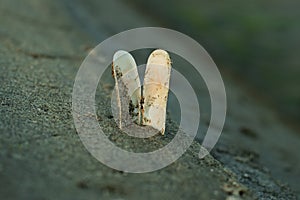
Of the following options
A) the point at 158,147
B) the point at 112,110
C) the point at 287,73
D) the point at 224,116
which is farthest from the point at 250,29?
the point at 158,147

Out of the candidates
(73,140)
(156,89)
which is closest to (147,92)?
(156,89)

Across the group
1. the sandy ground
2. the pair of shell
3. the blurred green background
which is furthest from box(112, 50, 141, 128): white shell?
the blurred green background

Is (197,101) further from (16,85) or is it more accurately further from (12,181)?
(12,181)

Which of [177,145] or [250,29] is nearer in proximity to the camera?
[177,145]

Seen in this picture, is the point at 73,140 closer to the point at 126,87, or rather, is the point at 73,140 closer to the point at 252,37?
the point at 126,87

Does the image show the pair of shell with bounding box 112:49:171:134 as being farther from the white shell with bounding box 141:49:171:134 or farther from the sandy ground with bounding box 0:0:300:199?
the sandy ground with bounding box 0:0:300:199

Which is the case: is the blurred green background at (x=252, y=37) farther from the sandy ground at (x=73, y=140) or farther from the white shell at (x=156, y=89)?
the white shell at (x=156, y=89)

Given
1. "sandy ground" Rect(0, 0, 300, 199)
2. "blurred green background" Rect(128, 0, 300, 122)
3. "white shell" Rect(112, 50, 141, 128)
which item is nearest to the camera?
"sandy ground" Rect(0, 0, 300, 199)

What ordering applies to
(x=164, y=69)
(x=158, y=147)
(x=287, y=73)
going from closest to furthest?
(x=158, y=147), (x=164, y=69), (x=287, y=73)
